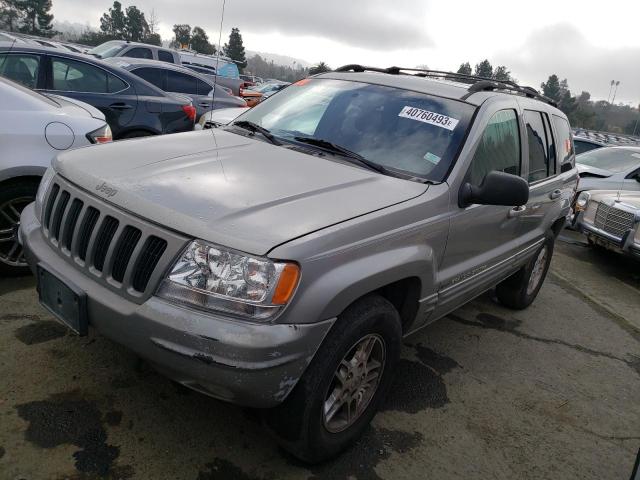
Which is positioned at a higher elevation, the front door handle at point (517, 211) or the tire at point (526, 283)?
the front door handle at point (517, 211)

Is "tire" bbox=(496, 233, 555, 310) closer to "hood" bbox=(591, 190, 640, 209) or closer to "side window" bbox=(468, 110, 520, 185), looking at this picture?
"side window" bbox=(468, 110, 520, 185)

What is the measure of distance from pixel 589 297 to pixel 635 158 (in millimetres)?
5243

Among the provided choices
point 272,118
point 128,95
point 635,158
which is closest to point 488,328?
point 272,118

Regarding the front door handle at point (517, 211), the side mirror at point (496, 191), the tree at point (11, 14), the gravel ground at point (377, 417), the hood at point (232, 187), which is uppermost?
the tree at point (11, 14)

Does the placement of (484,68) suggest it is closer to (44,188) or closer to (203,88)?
(203,88)

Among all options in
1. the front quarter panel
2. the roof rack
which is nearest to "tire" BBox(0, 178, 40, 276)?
the roof rack

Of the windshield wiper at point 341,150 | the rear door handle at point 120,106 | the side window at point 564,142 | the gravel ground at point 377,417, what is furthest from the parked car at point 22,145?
the side window at point 564,142

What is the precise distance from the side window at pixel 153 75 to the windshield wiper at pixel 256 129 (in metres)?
6.50

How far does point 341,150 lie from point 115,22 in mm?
74335

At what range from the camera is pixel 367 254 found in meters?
2.25

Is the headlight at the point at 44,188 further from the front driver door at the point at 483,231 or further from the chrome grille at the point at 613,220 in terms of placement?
the chrome grille at the point at 613,220

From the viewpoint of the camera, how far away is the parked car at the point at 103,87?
225 inches

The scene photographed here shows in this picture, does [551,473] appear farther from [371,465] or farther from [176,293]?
[176,293]

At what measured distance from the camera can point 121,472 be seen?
224 cm
